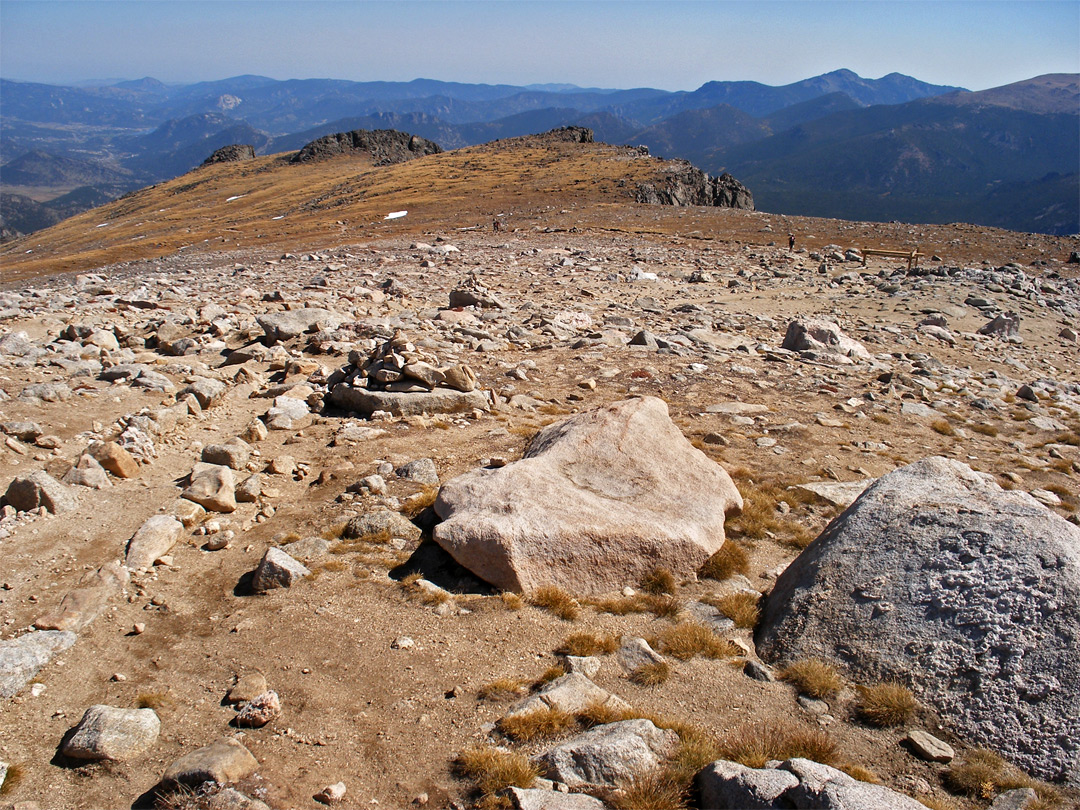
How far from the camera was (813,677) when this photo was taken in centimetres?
475

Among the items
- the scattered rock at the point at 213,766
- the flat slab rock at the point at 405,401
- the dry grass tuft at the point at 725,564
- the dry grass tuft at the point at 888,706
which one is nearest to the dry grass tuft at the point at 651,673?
the dry grass tuft at the point at 888,706

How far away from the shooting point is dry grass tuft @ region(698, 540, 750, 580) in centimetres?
640

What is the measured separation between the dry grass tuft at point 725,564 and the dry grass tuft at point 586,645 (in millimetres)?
1522

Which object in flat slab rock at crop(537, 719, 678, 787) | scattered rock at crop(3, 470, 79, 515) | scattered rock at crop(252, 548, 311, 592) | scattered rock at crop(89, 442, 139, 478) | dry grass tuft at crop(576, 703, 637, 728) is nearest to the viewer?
flat slab rock at crop(537, 719, 678, 787)

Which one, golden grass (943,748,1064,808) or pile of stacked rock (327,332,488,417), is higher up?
pile of stacked rock (327,332,488,417)

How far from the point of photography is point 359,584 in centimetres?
609

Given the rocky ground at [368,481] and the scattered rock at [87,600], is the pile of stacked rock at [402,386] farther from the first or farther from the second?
the scattered rock at [87,600]

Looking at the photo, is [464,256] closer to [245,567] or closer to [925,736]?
[245,567]

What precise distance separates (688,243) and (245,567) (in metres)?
35.4

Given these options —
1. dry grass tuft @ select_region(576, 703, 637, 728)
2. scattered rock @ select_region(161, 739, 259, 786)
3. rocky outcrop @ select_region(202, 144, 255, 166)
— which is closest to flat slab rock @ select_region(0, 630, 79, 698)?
scattered rock @ select_region(161, 739, 259, 786)

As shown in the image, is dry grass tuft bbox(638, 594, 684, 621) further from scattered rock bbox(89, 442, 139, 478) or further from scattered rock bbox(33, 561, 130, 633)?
scattered rock bbox(89, 442, 139, 478)

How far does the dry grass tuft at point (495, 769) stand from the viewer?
3857 mm

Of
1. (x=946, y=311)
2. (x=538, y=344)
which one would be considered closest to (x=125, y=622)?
(x=538, y=344)

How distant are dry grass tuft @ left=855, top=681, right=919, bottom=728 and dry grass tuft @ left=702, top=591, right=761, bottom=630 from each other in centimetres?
122
